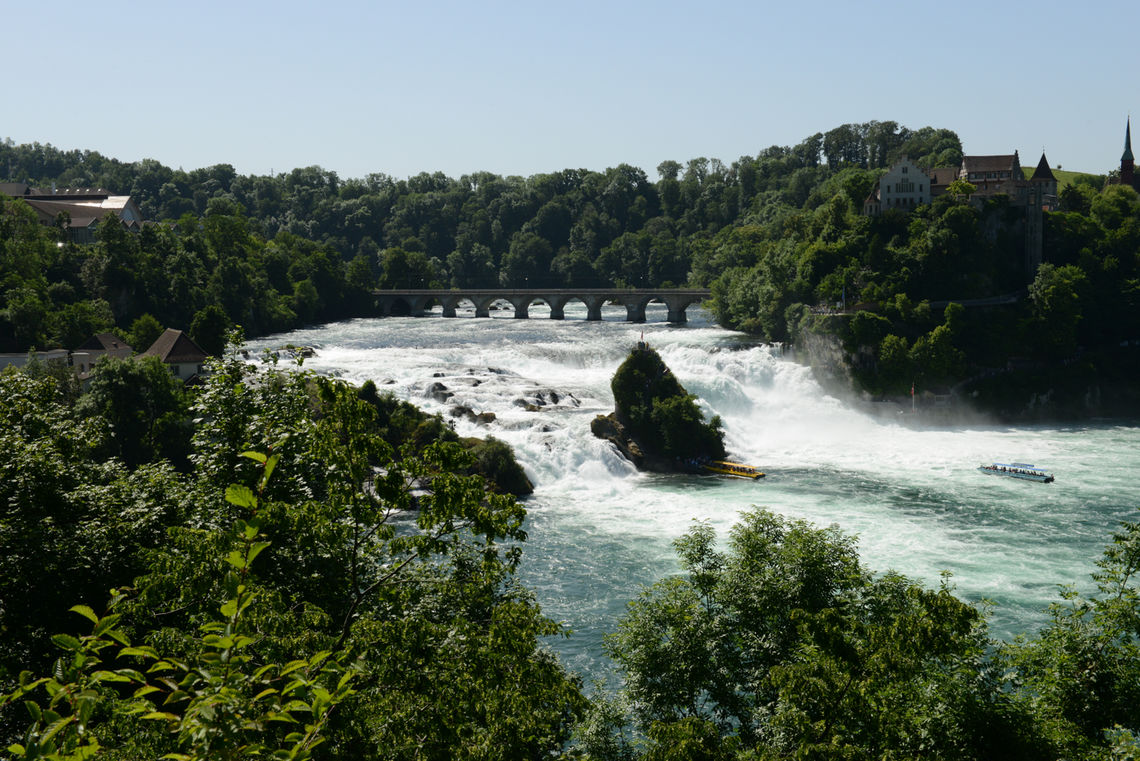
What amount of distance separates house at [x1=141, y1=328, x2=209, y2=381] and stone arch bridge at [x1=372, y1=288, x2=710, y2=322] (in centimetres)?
5571

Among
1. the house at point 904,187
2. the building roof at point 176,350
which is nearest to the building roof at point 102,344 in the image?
the building roof at point 176,350

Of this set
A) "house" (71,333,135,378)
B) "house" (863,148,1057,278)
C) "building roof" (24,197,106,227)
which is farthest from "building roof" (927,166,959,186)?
"building roof" (24,197,106,227)

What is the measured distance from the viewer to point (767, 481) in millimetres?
45438

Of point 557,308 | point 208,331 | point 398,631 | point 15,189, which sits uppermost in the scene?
point 15,189

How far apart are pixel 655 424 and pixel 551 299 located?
6281 cm

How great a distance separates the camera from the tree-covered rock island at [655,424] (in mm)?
47906

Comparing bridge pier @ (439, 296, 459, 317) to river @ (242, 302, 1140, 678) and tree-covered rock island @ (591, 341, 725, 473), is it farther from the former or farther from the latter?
tree-covered rock island @ (591, 341, 725, 473)

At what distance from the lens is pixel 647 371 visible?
49.6m

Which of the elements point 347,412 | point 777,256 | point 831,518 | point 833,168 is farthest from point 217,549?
point 833,168

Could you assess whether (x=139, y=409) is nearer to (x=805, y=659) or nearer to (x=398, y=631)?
(x=805, y=659)

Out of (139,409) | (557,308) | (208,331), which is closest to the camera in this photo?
(139,409)

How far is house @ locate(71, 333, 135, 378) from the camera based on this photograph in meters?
52.6

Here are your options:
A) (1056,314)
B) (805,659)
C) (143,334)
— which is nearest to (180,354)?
(143,334)

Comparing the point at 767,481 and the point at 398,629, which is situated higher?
the point at 398,629
